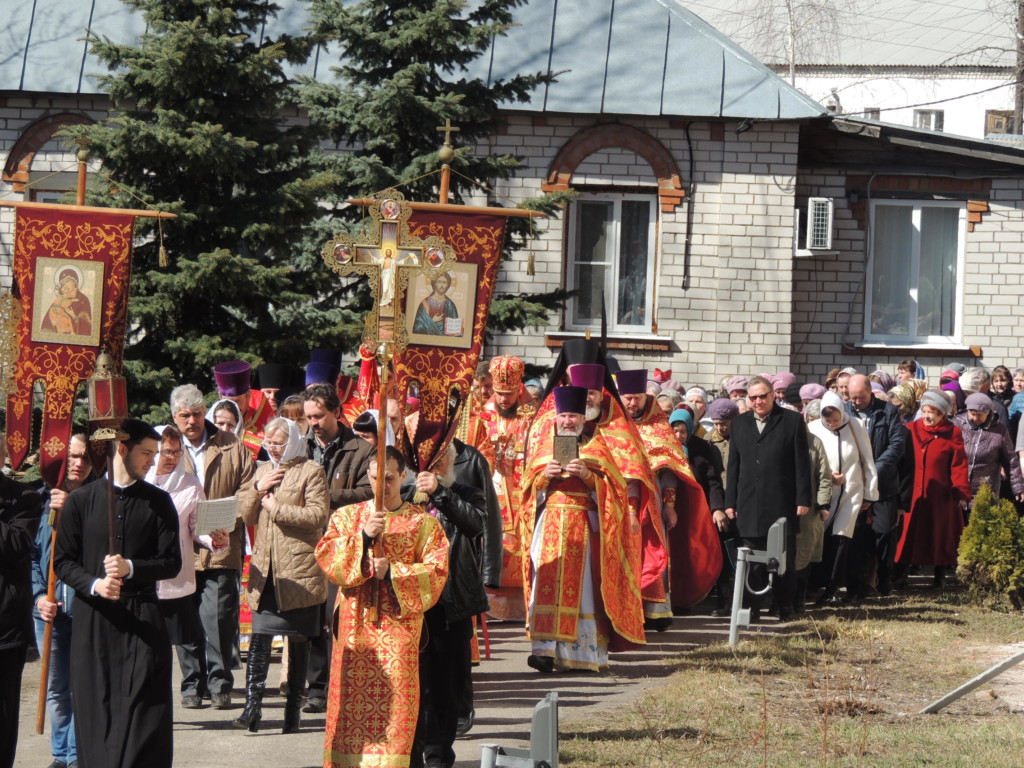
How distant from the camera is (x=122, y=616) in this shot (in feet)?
22.6

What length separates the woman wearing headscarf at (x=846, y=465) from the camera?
42.5ft

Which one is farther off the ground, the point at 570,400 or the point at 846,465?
the point at 570,400

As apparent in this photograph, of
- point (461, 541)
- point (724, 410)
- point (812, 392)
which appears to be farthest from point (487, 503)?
point (812, 392)

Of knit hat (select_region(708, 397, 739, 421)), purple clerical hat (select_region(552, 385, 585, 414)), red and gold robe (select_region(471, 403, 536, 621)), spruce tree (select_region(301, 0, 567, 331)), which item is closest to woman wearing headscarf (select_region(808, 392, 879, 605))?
knit hat (select_region(708, 397, 739, 421))

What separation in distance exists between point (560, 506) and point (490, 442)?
1.41 meters

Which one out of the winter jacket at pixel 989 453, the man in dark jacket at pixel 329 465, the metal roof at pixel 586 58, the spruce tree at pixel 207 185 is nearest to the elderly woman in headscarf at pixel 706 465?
the winter jacket at pixel 989 453

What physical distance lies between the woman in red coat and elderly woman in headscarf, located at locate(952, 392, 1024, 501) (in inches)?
4.8

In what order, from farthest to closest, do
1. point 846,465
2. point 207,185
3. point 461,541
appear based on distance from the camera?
point 207,185
point 846,465
point 461,541

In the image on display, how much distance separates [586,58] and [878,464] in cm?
828

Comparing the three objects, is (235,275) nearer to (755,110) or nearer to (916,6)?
(755,110)

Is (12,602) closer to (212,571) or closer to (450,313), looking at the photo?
(212,571)

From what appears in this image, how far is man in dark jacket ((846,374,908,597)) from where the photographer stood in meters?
13.4

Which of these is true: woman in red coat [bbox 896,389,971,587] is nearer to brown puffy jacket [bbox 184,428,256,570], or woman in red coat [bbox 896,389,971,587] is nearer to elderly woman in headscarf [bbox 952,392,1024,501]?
elderly woman in headscarf [bbox 952,392,1024,501]

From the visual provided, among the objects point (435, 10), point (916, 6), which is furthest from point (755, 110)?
point (916, 6)
